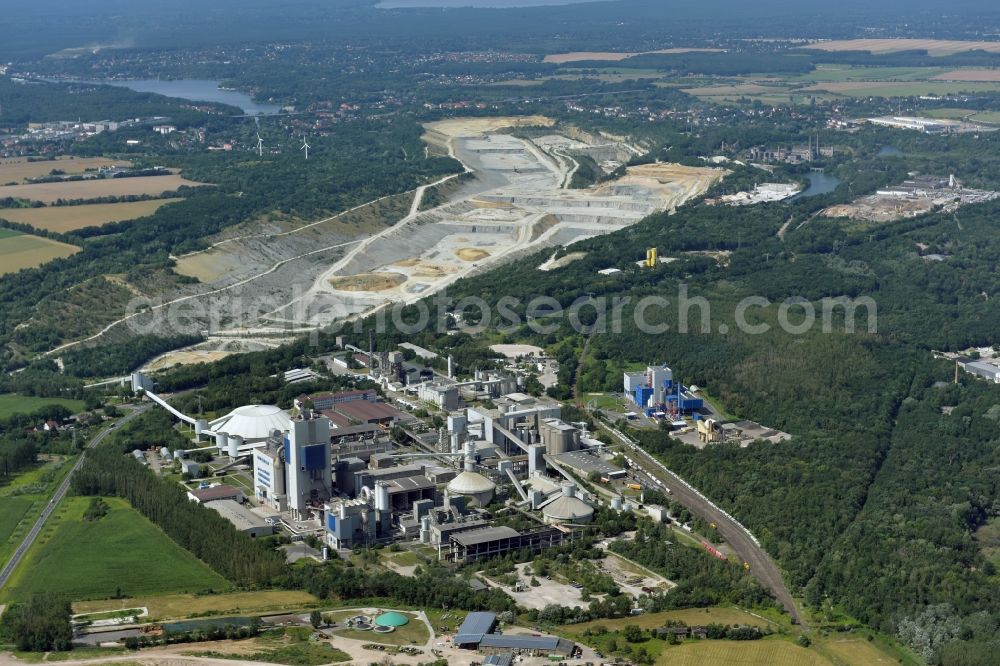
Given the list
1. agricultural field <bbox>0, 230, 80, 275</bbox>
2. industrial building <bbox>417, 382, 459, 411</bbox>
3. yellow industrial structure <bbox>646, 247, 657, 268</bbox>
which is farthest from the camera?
agricultural field <bbox>0, 230, 80, 275</bbox>

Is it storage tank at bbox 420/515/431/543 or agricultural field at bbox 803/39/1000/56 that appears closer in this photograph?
storage tank at bbox 420/515/431/543

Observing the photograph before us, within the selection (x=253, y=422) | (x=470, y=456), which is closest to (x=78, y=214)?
(x=253, y=422)

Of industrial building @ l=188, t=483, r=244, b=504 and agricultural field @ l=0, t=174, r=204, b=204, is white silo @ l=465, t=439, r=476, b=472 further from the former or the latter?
agricultural field @ l=0, t=174, r=204, b=204

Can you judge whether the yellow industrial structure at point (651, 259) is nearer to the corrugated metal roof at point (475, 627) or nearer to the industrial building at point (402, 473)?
the industrial building at point (402, 473)

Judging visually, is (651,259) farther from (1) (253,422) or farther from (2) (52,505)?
(2) (52,505)

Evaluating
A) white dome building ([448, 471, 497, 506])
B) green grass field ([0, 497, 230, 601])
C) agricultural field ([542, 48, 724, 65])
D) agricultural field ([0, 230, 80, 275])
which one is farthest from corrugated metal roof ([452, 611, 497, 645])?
agricultural field ([542, 48, 724, 65])

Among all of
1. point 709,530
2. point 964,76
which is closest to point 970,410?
point 709,530

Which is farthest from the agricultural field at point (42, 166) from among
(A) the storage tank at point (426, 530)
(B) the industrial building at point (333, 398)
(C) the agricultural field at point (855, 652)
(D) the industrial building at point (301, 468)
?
(C) the agricultural field at point (855, 652)
